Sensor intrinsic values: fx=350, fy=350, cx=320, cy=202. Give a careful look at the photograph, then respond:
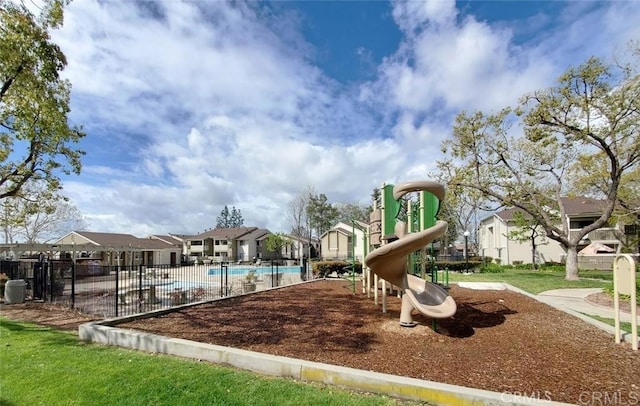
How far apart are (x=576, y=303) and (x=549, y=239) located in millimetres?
27538

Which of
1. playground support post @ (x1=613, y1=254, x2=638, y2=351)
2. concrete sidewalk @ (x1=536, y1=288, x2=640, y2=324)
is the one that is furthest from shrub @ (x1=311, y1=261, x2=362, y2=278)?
playground support post @ (x1=613, y1=254, x2=638, y2=351)

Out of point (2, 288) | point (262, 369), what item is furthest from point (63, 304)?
point (262, 369)

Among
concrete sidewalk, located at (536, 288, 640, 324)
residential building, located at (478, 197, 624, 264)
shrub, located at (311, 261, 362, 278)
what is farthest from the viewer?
residential building, located at (478, 197, 624, 264)

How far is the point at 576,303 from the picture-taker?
1060cm

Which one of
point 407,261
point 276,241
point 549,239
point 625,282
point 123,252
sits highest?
point 407,261

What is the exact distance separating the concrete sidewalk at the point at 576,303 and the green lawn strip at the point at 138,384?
760 centimetres

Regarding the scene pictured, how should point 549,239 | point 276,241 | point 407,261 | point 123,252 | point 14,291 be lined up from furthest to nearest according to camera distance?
point 276,241
point 123,252
point 549,239
point 14,291
point 407,261

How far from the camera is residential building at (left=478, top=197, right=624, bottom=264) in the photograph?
104 feet

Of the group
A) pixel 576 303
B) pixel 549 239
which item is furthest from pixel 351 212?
pixel 576 303

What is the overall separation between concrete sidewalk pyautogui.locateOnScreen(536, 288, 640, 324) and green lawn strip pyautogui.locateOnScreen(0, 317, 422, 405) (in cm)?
760

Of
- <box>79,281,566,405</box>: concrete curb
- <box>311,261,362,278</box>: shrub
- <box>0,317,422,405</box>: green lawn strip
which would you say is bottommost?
<box>311,261,362,278</box>: shrub

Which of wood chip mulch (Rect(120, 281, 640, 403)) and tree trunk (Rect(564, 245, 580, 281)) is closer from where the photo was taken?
wood chip mulch (Rect(120, 281, 640, 403))

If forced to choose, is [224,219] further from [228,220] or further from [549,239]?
[549,239]

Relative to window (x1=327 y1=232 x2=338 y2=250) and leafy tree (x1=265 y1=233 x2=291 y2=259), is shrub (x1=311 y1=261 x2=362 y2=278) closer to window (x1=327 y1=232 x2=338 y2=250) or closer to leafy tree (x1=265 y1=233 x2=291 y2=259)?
window (x1=327 y1=232 x2=338 y2=250)
